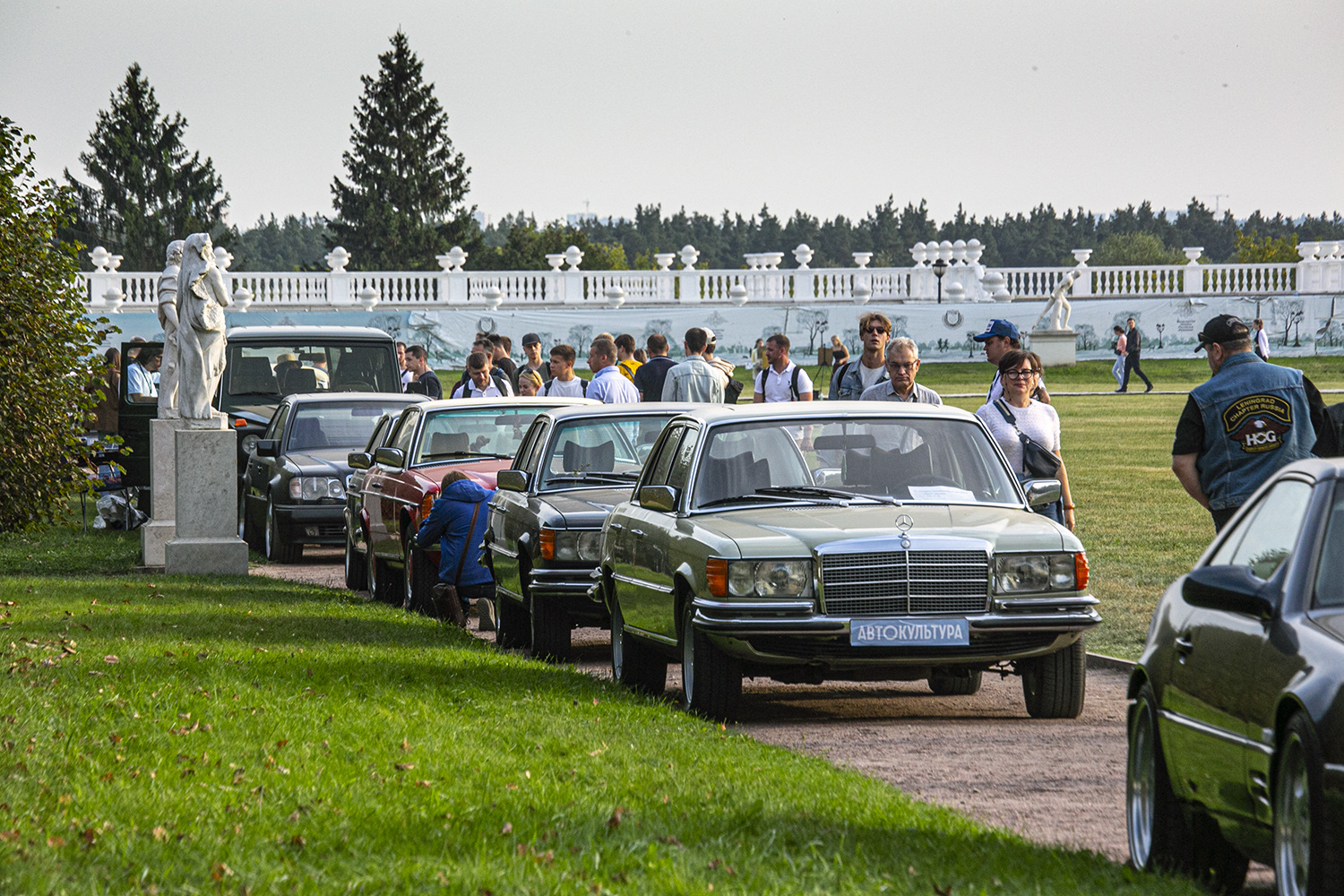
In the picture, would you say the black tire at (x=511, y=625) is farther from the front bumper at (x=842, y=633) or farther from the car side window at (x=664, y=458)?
the front bumper at (x=842, y=633)

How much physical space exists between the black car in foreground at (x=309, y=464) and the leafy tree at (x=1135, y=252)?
450 feet

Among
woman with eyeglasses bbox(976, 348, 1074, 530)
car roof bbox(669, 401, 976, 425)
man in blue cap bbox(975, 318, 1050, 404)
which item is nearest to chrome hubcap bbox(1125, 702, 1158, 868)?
car roof bbox(669, 401, 976, 425)

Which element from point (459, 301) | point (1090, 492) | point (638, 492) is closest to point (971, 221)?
point (459, 301)

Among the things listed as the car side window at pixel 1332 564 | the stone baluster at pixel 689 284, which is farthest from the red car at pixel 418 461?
the stone baluster at pixel 689 284

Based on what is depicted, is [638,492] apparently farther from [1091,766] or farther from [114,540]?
[114,540]

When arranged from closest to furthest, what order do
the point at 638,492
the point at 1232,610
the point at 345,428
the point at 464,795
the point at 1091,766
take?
the point at 1232,610, the point at 464,795, the point at 1091,766, the point at 638,492, the point at 345,428

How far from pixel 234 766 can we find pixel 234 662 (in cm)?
319

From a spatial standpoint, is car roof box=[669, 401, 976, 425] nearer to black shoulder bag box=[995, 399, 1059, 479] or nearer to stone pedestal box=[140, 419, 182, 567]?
black shoulder bag box=[995, 399, 1059, 479]

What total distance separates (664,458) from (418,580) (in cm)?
406

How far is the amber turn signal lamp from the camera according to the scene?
861cm

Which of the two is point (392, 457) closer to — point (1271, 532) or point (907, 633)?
point (907, 633)

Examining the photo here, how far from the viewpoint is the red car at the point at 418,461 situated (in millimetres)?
14469

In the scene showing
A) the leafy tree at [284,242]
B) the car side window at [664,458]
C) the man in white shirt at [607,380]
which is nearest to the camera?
the car side window at [664,458]

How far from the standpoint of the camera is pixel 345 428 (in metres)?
19.6
